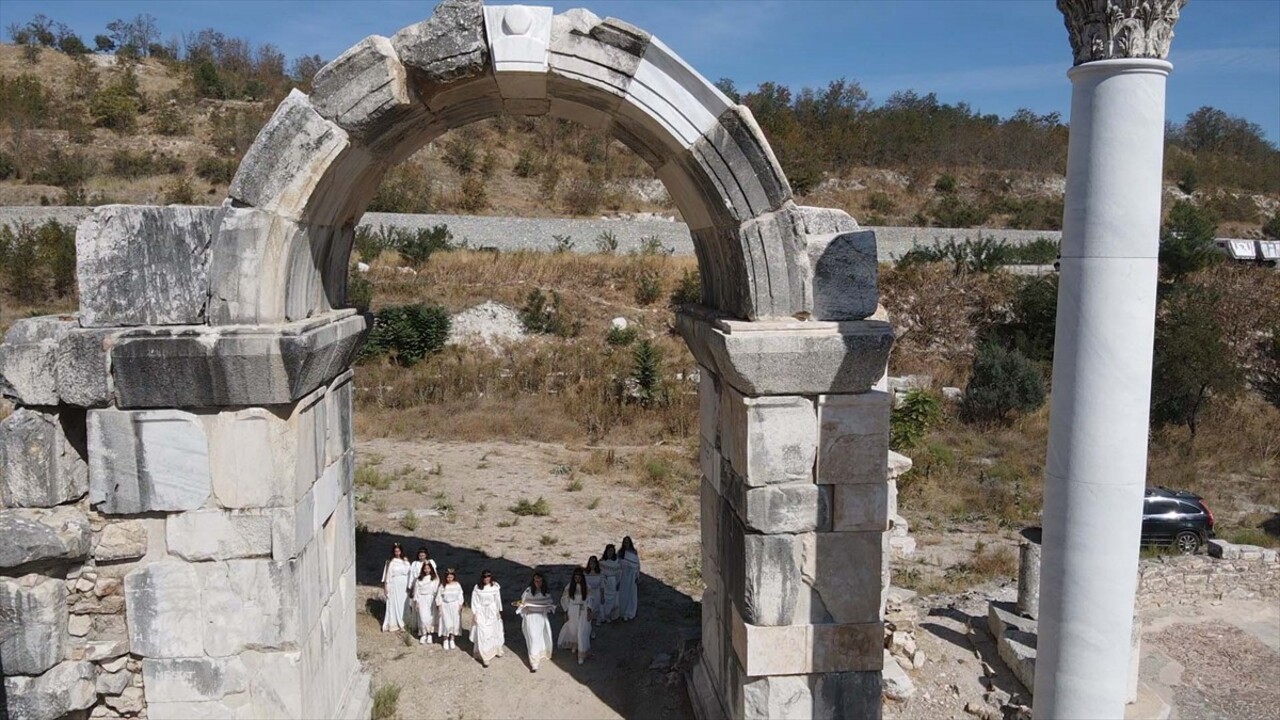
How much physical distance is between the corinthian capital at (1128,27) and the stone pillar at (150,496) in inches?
160

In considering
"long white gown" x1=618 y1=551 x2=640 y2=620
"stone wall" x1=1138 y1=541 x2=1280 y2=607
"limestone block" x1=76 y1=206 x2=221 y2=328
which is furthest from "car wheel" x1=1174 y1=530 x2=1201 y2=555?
"limestone block" x1=76 y1=206 x2=221 y2=328

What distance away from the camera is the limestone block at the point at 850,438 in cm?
454

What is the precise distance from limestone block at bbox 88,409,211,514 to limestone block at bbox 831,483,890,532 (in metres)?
3.30

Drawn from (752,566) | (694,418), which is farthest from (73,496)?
(694,418)

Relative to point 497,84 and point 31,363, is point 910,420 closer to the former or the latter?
point 497,84

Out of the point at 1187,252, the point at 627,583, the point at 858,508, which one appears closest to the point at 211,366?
the point at 858,508

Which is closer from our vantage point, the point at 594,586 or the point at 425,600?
the point at 425,600

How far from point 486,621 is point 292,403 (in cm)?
317

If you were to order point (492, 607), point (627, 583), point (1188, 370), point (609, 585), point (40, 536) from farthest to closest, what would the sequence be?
point (1188, 370)
point (627, 583)
point (609, 585)
point (492, 607)
point (40, 536)

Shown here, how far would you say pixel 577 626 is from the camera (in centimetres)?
716

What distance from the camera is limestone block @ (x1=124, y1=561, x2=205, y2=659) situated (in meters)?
4.32

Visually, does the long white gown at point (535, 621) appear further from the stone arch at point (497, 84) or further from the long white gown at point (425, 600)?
the stone arch at point (497, 84)

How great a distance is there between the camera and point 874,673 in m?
4.62

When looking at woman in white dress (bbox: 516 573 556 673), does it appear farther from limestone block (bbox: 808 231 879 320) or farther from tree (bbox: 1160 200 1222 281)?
tree (bbox: 1160 200 1222 281)
